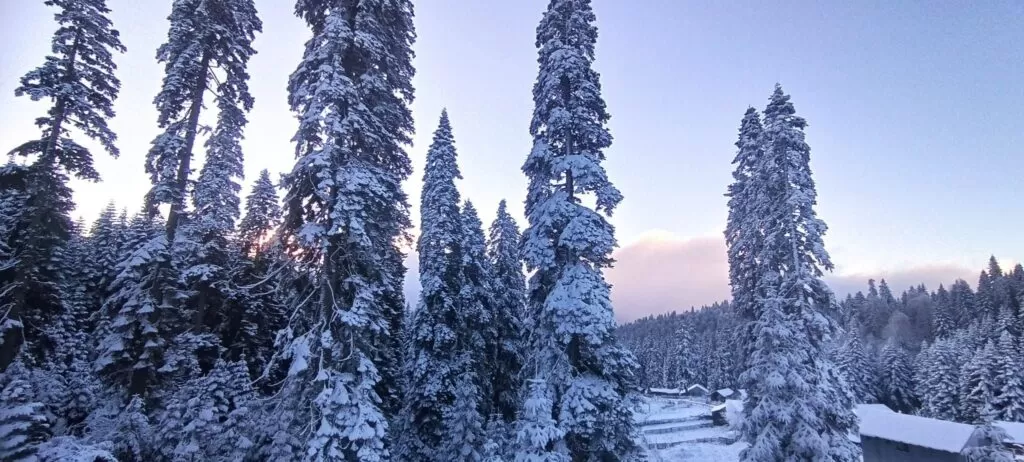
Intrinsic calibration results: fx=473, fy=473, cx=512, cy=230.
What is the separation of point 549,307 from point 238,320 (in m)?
23.1

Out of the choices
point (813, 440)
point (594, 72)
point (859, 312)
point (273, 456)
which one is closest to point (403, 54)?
point (594, 72)

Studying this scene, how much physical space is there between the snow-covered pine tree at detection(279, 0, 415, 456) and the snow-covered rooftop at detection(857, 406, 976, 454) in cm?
4004

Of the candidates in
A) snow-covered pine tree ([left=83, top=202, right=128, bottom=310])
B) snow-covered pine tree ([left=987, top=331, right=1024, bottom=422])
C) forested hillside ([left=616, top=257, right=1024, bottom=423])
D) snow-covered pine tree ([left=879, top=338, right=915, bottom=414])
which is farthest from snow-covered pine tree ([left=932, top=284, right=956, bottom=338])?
snow-covered pine tree ([left=83, top=202, right=128, bottom=310])

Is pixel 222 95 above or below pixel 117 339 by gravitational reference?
above

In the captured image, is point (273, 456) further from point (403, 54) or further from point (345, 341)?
point (403, 54)

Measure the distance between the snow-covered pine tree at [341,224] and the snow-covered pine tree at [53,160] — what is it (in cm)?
794

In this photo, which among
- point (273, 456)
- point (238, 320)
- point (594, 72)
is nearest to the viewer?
point (273, 456)

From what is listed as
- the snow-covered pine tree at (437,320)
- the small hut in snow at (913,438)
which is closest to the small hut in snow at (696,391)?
the small hut in snow at (913,438)

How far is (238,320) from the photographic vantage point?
92.9 feet

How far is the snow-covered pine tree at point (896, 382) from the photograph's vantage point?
2960 inches

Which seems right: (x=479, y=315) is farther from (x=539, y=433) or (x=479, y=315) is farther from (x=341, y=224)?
(x=341, y=224)

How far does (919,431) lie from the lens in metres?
38.6

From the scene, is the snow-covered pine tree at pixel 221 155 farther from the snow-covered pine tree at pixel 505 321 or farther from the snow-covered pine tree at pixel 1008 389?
the snow-covered pine tree at pixel 1008 389

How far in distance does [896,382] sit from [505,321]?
7855 centimetres
